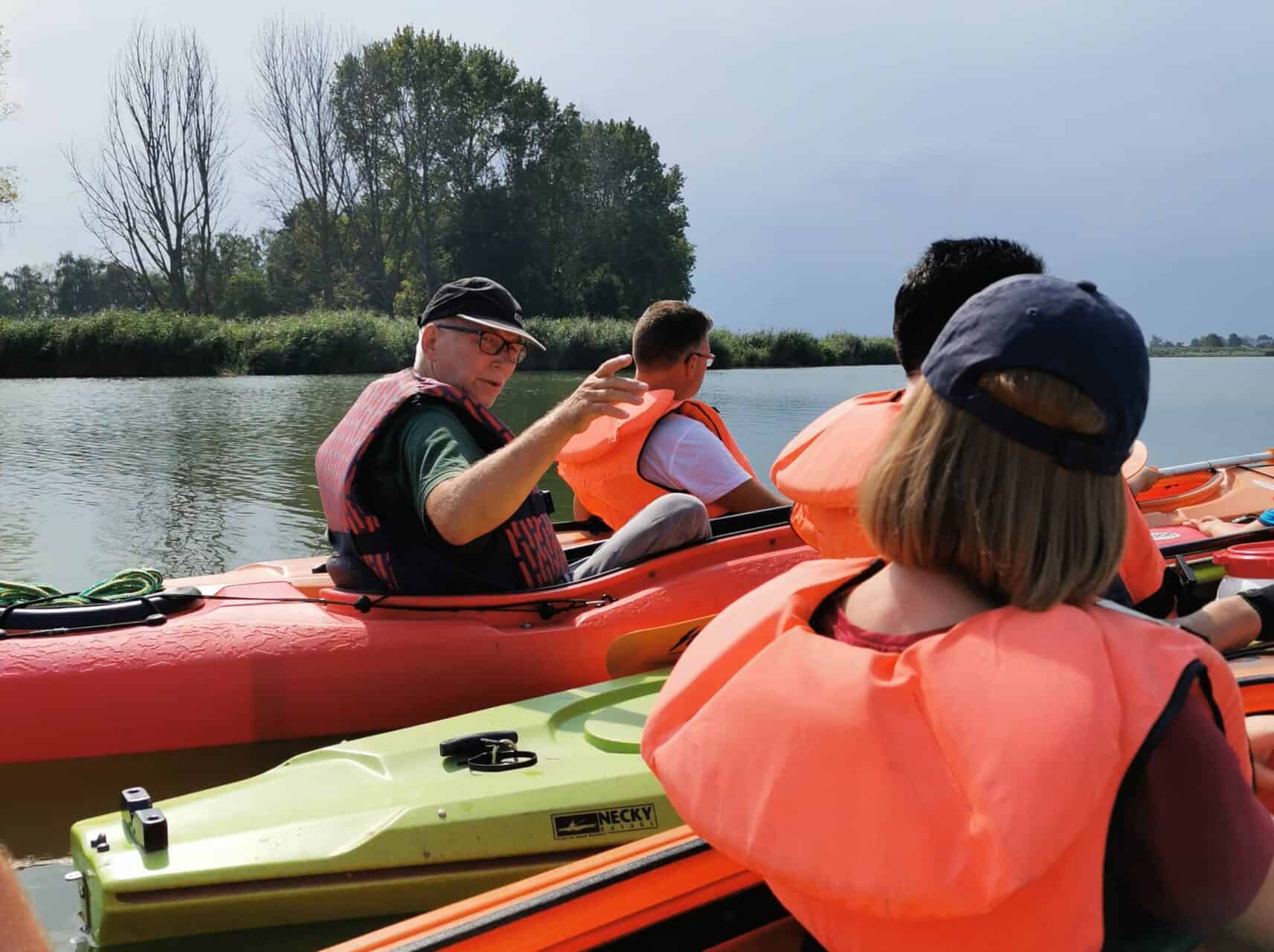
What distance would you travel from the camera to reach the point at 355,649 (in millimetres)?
3414

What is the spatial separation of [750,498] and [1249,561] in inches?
69.8

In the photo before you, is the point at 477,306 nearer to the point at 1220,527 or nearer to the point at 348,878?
the point at 348,878

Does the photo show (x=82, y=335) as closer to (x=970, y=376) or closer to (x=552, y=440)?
(x=552, y=440)

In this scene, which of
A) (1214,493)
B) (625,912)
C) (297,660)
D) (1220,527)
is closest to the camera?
(625,912)

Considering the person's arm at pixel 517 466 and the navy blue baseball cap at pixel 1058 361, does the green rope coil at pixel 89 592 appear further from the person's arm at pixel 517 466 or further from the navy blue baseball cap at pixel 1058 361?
the navy blue baseball cap at pixel 1058 361

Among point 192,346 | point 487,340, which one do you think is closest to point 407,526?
point 487,340

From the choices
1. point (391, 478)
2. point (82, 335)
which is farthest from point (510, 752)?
point (82, 335)

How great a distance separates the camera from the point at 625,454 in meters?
4.40

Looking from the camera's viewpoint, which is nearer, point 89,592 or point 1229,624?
point 1229,624

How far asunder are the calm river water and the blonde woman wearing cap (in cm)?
158

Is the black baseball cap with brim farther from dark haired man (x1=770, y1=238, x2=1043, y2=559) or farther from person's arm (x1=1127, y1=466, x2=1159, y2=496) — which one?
person's arm (x1=1127, y1=466, x2=1159, y2=496)

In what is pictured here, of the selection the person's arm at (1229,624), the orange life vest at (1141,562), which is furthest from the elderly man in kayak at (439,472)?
the person's arm at (1229,624)

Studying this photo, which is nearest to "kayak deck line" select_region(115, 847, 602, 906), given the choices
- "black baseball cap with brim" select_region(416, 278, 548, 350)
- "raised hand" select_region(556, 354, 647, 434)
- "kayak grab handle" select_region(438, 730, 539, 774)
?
"kayak grab handle" select_region(438, 730, 539, 774)

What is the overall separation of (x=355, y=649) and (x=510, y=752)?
865mm
